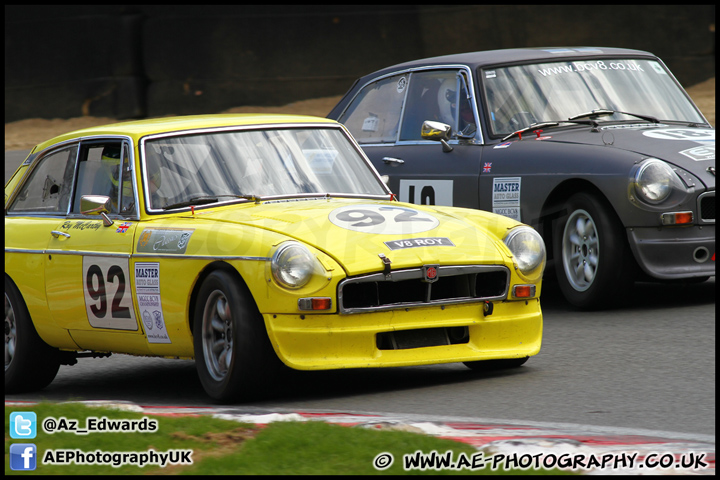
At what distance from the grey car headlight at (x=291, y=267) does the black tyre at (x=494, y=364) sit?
4.19 ft

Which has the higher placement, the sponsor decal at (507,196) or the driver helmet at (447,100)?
the driver helmet at (447,100)

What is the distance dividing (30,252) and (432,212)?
2265 millimetres

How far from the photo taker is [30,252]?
7.00 m

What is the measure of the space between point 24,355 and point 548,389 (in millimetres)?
2946

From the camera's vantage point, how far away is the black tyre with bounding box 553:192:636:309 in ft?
26.5

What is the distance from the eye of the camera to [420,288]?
598 cm

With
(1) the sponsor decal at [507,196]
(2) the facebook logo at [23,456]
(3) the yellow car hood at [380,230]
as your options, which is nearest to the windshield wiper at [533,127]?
(1) the sponsor decal at [507,196]

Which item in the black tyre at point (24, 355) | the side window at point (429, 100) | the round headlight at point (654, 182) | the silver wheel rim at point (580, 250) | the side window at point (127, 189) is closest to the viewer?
the side window at point (127, 189)

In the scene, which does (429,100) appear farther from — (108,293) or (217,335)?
(217,335)

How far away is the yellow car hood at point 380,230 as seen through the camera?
5.81 meters

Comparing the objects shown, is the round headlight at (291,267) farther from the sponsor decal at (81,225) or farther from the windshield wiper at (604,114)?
the windshield wiper at (604,114)

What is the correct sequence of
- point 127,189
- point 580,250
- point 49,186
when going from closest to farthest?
point 127,189, point 49,186, point 580,250

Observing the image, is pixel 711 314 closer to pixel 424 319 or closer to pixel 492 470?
pixel 424 319

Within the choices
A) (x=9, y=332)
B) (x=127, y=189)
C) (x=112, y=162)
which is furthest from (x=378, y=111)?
(x=9, y=332)
